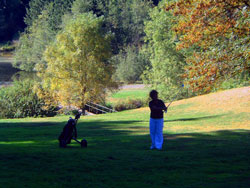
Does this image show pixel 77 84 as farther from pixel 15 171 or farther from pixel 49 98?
pixel 15 171

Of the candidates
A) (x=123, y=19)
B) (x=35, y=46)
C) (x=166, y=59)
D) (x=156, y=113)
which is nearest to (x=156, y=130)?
(x=156, y=113)

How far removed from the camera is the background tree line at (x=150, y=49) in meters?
18.6

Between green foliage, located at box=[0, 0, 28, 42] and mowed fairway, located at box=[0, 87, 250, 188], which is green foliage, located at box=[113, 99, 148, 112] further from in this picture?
green foliage, located at box=[0, 0, 28, 42]

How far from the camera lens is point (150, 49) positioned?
180 feet

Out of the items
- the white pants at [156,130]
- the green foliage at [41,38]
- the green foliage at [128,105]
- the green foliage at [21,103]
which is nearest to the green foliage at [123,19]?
the green foliage at [41,38]

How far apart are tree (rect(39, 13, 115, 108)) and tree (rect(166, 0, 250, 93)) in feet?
68.1

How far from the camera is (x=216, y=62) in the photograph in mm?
18703

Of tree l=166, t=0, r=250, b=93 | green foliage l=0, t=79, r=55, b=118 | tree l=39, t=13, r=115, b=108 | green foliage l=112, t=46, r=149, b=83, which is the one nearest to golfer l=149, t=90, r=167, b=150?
tree l=166, t=0, r=250, b=93

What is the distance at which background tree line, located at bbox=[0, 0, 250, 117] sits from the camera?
18.6 meters

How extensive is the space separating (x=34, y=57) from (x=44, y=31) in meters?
7.08

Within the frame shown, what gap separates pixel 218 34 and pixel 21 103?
25867 mm

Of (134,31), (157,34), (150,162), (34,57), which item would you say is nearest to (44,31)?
(34,57)

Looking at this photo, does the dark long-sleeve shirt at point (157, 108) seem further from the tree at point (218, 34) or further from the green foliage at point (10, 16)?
the green foliage at point (10, 16)

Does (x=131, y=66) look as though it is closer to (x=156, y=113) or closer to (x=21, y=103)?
(x=21, y=103)
